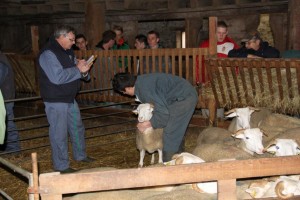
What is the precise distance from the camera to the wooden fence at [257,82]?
561cm

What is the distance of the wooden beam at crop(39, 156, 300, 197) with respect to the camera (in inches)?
92.6

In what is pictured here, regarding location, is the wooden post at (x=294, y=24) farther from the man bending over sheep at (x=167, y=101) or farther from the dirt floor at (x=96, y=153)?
the man bending over sheep at (x=167, y=101)

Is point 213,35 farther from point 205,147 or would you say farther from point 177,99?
point 205,147

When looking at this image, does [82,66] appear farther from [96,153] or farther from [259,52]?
[259,52]

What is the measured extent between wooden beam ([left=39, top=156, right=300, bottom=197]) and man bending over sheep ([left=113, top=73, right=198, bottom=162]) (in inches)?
89.1

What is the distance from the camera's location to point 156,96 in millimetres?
4793

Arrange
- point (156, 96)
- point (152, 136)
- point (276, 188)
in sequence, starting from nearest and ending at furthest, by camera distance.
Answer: point (276, 188) < point (156, 96) < point (152, 136)

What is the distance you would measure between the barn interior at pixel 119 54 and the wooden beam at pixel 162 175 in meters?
2.84

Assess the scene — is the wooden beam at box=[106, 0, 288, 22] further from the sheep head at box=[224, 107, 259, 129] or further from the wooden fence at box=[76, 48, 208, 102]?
the sheep head at box=[224, 107, 259, 129]

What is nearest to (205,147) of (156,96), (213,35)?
(156,96)

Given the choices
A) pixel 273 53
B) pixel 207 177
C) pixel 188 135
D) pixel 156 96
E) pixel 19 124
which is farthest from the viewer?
pixel 19 124

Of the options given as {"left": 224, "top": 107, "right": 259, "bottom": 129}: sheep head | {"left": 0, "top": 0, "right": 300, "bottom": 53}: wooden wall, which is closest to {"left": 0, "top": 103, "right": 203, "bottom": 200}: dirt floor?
{"left": 224, "top": 107, "right": 259, "bottom": 129}: sheep head

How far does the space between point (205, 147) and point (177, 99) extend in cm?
82

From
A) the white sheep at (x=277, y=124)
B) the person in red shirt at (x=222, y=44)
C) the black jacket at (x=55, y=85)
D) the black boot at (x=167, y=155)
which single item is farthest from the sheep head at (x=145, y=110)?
the person in red shirt at (x=222, y=44)
